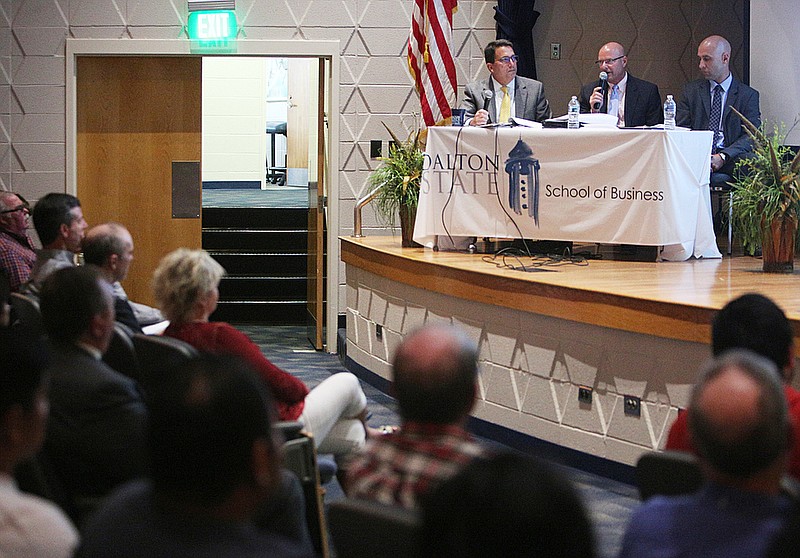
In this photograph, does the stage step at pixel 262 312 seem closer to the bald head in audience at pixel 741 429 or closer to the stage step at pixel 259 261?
the stage step at pixel 259 261

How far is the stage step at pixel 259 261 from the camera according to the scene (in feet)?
31.0

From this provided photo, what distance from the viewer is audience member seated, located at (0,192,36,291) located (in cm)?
494

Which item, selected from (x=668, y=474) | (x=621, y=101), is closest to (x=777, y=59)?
(x=621, y=101)

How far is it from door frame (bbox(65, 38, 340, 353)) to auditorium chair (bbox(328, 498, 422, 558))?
625 cm

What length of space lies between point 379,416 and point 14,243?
6.82 feet

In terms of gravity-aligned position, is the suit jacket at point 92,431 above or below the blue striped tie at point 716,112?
below

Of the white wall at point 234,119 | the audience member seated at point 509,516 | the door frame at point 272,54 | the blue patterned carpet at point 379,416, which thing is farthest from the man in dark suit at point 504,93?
the white wall at point 234,119

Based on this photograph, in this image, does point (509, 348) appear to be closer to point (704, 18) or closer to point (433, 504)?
point (433, 504)

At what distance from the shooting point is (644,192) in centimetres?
596

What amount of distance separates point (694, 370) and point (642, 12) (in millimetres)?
5104

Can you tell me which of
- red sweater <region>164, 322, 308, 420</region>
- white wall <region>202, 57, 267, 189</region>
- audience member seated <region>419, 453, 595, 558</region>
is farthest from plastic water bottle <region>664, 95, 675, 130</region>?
white wall <region>202, 57, 267, 189</region>

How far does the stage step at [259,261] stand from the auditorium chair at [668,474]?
736 centimetres

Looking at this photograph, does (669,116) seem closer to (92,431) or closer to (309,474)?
(309,474)

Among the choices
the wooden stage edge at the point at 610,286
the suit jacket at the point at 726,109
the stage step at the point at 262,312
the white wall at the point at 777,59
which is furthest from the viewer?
the stage step at the point at 262,312
